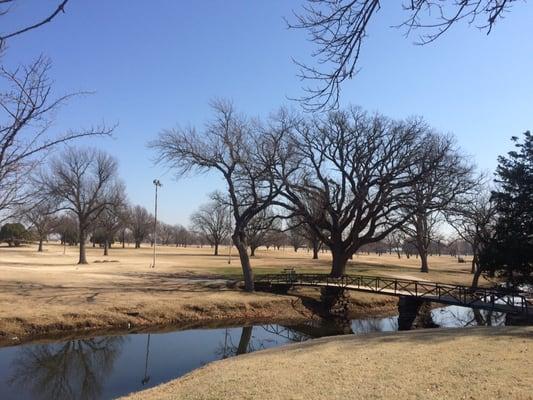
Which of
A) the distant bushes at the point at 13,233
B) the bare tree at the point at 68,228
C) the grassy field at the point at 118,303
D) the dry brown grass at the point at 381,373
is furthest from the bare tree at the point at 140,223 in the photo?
the dry brown grass at the point at 381,373

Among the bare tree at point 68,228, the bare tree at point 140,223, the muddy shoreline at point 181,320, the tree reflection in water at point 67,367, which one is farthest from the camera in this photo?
the bare tree at point 140,223

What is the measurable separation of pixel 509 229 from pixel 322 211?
1688cm

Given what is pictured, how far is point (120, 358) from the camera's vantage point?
1952cm

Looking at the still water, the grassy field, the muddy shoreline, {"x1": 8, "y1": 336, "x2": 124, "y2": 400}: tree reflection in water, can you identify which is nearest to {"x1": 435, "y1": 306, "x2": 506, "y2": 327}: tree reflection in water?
the muddy shoreline

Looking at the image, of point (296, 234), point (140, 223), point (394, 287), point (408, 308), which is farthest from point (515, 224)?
point (140, 223)

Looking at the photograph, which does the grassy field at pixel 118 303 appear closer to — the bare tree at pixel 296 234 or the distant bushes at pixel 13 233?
the bare tree at pixel 296 234

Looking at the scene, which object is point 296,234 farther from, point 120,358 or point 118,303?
point 120,358

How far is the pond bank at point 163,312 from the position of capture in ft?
73.2

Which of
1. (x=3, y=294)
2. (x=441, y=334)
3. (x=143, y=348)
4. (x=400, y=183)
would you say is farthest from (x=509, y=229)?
(x=3, y=294)

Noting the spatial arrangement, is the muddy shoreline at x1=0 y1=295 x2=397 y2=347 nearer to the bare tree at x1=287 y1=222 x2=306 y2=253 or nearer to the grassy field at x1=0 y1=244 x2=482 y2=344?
the grassy field at x1=0 y1=244 x2=482 y2=344

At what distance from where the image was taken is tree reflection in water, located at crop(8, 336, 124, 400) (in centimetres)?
1514

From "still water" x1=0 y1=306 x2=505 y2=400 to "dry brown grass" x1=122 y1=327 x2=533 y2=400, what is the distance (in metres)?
4.06

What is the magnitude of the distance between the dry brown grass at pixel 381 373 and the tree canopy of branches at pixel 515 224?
9675 millimetres

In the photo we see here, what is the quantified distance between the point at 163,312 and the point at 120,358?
775cm
